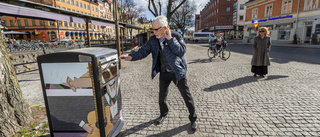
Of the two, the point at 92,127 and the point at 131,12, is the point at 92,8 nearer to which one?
the point at 131,12

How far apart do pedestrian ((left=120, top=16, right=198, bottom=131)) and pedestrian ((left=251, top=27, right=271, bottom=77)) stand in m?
4.39

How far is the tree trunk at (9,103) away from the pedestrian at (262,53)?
21.3 ft

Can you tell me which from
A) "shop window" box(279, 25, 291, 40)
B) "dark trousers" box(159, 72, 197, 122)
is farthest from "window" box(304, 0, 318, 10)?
"dark trousers" box(159, 72, 197, 122)

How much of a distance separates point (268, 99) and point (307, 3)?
25382 millimetres

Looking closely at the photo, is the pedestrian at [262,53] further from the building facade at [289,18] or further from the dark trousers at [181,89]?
the building facade at [289,18]

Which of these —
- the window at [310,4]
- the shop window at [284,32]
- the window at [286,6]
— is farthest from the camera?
the shop window at [284,32]

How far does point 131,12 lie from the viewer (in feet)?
142

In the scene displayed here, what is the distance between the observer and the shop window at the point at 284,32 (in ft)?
79.2

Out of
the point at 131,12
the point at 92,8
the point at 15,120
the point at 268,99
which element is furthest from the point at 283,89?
the point at 92,8

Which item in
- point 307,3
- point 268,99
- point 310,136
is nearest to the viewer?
point 310,136

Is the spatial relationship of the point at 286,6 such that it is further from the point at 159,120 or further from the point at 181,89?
the point at 159,120

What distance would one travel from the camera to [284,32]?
24.9m

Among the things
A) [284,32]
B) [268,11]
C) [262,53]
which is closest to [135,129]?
[262,53]

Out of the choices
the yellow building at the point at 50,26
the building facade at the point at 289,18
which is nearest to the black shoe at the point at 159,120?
the building facade at the point at 289,18
